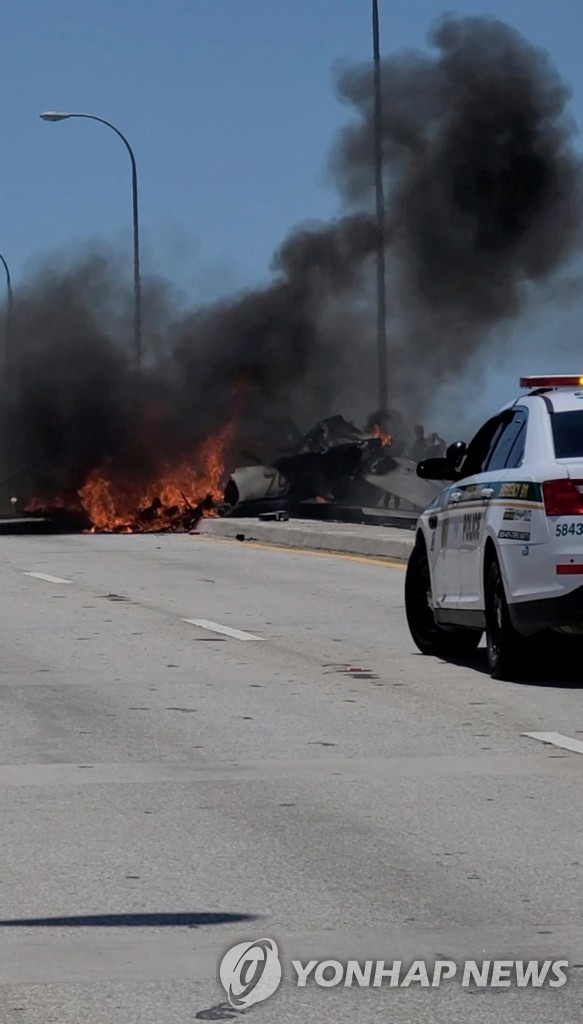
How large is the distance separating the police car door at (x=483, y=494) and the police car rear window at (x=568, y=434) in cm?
21

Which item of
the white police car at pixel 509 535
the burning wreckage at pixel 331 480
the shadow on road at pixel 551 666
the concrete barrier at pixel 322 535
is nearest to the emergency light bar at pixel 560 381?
the white police car at pixel 509 535

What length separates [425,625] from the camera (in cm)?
Result: 1346

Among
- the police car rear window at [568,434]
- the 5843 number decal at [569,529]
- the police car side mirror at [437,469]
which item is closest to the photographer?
the 5843 number decal at [569,529]

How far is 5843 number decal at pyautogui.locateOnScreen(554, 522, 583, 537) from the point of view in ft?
36.1

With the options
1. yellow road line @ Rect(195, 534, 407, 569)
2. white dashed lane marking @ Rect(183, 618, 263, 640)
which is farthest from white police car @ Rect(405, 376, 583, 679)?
yellow road line @ Rect(195, 534, 407, 569)

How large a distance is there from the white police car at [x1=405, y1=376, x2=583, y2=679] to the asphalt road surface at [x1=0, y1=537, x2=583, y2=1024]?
32 cm

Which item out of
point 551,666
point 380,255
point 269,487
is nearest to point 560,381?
point 551,666

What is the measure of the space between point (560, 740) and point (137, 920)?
389cm

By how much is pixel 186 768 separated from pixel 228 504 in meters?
27.1

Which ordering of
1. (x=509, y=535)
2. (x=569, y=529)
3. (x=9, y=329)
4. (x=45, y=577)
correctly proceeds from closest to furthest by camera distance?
(x=569, y=529), (x=509, y=535), (x=45, y=577), (x=9, y=329)

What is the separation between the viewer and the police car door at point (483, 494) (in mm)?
11789

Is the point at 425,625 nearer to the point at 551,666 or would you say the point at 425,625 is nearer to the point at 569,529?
the point at 551,666

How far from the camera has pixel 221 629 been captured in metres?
15.3

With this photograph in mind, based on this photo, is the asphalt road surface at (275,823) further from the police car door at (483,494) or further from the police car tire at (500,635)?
the police car door at (483,494)
